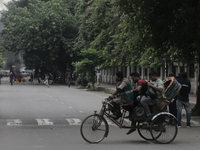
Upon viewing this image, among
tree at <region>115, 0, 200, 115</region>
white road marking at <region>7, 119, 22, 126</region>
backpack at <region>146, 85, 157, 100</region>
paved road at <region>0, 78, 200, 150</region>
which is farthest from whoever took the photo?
tree at <region>115, 0, 200, 115</region>

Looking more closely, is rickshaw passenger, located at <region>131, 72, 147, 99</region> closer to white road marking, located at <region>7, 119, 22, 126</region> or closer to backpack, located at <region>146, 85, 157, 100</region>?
backpack, located at <region>146, 85, 157, 100</region>

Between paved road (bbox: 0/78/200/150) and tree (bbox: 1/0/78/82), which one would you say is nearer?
paved road (bbox: 0/78/200/150)

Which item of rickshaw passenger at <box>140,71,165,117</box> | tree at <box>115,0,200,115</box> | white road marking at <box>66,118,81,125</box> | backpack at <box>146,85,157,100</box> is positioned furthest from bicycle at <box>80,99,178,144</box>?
tree at <box>115,0,200,115</box>

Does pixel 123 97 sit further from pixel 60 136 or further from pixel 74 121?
pixel 74 121

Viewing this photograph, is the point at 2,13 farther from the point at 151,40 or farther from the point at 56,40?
the point at 151,40

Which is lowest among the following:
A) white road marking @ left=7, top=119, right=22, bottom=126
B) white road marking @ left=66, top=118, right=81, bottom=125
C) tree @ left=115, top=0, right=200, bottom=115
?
white road marking @ left=66, top=118, right=81, bottom=125

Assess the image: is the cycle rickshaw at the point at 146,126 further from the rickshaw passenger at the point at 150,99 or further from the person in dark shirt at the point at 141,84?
the person in dark shirt at the point at 141,84

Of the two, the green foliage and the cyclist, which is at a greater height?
the green foliage

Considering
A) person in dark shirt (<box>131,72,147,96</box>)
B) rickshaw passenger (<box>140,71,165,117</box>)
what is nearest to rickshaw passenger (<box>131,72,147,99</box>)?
person in dark shirt (<box>131,72,147,96</box>)

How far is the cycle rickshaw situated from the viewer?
31.0 ft

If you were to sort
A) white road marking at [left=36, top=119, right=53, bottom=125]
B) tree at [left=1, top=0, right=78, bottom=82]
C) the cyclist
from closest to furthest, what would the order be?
the cyclist, white road marking at [left=36, top=119, right=53, bottom=125], tree at [left=1, top=0, right=78, bottom=82]

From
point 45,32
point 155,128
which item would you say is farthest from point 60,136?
point 45,32

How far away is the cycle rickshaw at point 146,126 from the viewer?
31.0 feet

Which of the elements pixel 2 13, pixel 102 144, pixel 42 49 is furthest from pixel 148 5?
pixel 2 13
